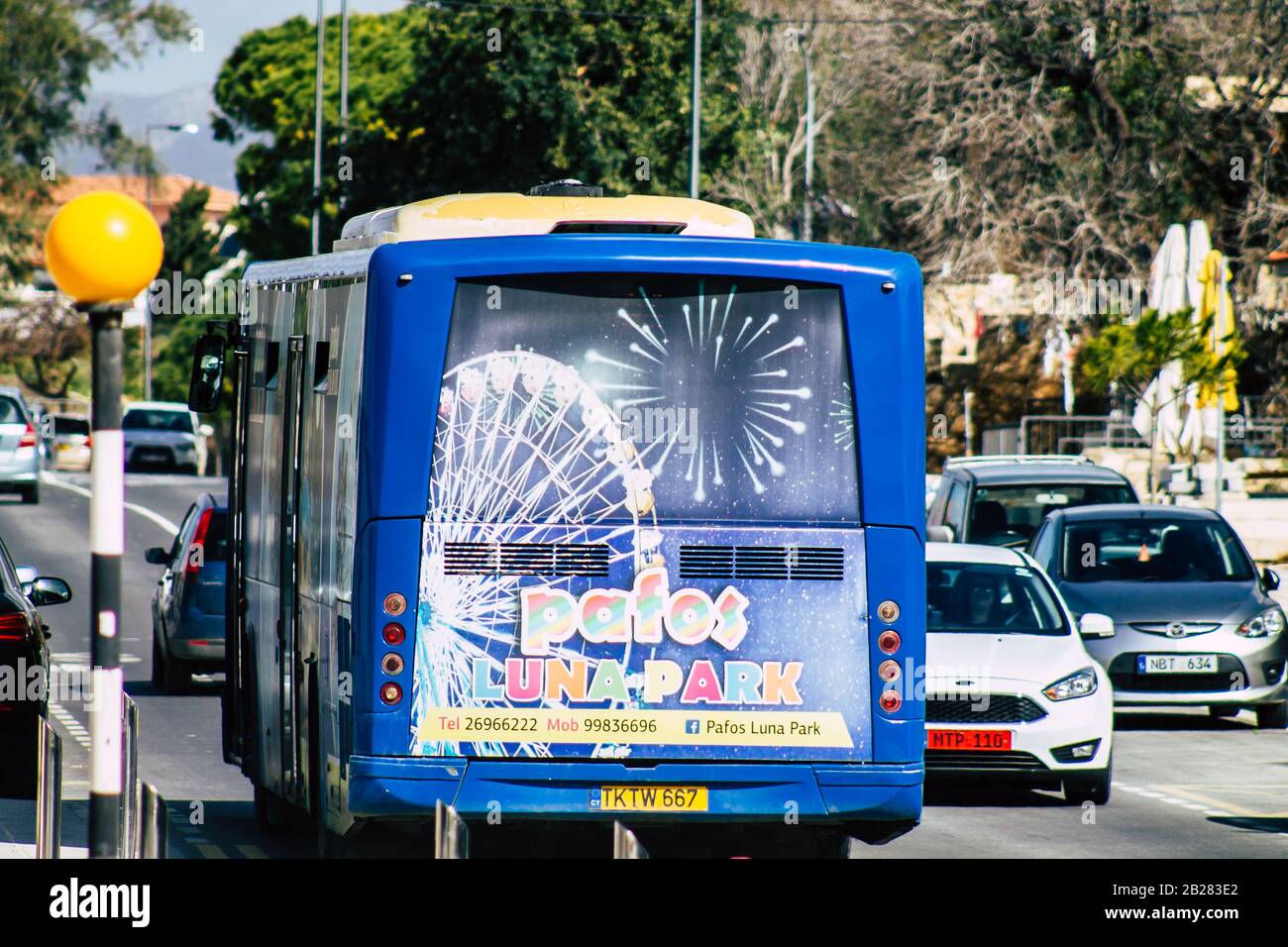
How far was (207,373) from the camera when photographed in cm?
1352

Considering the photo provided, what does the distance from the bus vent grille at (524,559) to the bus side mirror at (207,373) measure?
386 cm

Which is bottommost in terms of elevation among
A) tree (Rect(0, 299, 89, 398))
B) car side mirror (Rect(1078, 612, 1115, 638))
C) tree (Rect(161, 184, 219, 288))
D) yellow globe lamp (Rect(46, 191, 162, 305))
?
car side mirror (Rect(1078, 612, 1115, 638))

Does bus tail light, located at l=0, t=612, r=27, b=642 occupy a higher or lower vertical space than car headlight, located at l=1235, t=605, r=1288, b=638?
higher

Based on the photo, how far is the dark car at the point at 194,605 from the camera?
20.9 meters

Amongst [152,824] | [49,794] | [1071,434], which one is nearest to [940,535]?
[49,794]

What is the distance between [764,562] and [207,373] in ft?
15.4

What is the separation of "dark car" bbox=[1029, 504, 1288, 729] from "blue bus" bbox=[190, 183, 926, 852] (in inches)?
357

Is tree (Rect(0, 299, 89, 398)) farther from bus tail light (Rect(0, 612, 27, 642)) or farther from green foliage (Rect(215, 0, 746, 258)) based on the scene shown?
bus tail light (Rect(0, 612, 27, 642))

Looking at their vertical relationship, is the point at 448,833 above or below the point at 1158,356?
below

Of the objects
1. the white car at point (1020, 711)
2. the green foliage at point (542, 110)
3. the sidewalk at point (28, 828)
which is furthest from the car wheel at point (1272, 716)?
the green foliage at point (542, 110)

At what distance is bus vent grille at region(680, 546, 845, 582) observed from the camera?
9891mm

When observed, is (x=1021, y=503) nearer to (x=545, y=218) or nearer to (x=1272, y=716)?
(x=1272, y=716)

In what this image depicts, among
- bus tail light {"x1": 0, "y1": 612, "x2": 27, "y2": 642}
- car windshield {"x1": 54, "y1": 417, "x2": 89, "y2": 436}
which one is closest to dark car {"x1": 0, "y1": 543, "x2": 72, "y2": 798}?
Answer: bus tail light {"x1": 0, "y1": 612, "x2": 27, "y2": 642}
